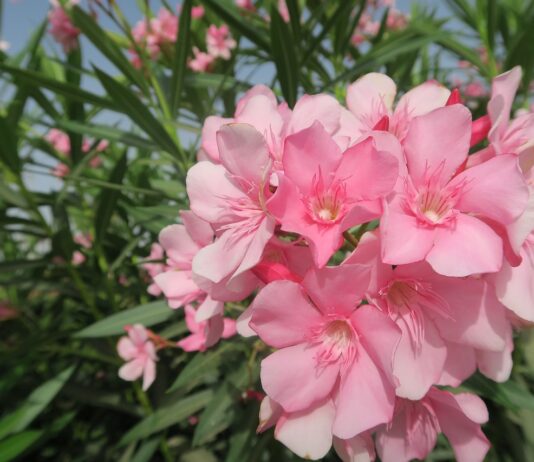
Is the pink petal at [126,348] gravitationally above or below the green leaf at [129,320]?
below

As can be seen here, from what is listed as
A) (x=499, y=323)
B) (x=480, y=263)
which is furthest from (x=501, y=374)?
(x=480, y=263)

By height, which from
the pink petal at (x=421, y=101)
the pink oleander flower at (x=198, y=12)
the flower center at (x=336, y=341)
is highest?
the pink oleander flower at (x=198, y=12)

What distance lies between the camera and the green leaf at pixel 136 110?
2.97 ft

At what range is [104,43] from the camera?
3.20 feet

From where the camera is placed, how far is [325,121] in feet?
1.86

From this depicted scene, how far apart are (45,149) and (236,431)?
1136mm

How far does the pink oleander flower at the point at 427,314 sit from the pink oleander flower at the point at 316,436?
3.4 inches

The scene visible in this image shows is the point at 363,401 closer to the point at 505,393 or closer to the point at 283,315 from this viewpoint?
the point at 283,315

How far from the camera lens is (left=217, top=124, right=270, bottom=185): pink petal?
1.62 ft

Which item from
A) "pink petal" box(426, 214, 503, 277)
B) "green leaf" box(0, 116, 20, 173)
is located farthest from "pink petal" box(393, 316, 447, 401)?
"green leaf" box(0, 116, 20, 173)

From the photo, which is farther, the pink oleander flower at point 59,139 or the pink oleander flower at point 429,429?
the pink oleander flower at point 59,139

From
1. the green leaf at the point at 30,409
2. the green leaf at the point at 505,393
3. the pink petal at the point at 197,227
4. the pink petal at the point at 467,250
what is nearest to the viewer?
the pink petal at the point at 467,250

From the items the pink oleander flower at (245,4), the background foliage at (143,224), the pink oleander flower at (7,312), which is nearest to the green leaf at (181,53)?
the background foliage at (143,224)

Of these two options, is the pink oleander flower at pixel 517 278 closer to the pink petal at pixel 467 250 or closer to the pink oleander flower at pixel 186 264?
the pink petal at pixel 467 250
